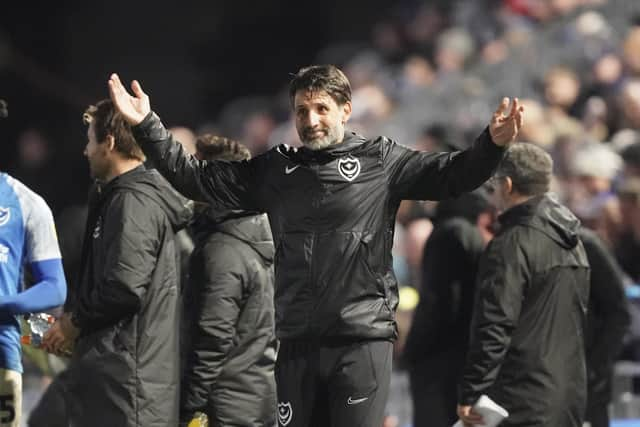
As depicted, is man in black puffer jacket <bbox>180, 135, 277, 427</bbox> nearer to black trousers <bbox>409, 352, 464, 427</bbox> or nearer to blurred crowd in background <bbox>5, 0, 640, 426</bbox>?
black trousers <bbox>409, 352, 464, 427</bbox>

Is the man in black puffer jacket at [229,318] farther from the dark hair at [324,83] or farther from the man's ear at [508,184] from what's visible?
the dark hair at [324,83]

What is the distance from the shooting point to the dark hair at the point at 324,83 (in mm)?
5320

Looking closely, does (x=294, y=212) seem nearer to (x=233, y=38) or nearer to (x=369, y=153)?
(x=369, y=153)

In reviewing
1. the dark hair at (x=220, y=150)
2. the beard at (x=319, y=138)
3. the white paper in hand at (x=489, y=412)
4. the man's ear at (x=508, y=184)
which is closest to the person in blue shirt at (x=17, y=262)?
the dark hair at (x=220, y=150)

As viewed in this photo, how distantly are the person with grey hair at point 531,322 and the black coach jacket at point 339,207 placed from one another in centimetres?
80

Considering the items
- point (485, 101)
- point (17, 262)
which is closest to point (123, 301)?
point (17, 262)

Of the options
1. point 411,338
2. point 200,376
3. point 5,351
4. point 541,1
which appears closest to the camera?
point 5,351

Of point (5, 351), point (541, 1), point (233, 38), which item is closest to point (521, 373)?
point (5, 351)

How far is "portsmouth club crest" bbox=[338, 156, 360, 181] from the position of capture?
5.30 m

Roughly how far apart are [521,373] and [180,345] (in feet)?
4.86

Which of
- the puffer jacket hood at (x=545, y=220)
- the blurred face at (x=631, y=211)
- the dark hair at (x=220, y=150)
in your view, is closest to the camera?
the puffer jacket hood at (x=545, y=220)

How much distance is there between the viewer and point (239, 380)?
6.34 metres

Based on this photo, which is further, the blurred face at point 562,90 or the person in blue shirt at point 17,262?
the blurred face at point 562,90

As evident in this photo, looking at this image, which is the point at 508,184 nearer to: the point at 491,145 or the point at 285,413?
the point at 491,145
